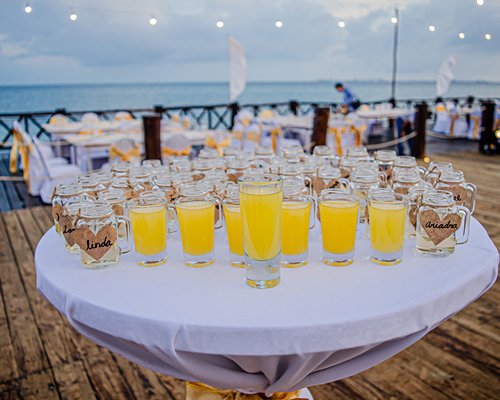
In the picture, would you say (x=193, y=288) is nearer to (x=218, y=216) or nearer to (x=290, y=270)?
(x=290, y=270)

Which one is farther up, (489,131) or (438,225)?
(438,225)

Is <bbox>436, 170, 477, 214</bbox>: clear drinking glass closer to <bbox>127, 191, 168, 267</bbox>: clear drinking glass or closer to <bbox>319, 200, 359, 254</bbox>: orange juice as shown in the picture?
<bbox>319, 200, 359, 254</bbox>: orange juice

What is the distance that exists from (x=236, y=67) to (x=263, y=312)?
681 cm

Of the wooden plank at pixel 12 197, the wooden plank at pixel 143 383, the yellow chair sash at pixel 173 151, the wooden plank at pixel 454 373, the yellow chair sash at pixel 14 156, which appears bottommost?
the wooden plank at pixel 143 383

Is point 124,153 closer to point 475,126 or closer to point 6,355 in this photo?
point 6,355

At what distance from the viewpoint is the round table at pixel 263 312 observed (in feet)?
2.87

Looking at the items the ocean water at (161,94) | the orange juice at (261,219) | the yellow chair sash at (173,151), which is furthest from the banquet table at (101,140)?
the ocean water at (161,94)

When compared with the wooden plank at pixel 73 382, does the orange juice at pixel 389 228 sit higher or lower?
higher

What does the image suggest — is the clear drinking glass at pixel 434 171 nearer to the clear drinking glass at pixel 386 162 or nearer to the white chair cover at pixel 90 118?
the clear drinking glass at pixel 386 162

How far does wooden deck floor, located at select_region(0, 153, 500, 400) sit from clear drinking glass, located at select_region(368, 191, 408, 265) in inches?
41.6

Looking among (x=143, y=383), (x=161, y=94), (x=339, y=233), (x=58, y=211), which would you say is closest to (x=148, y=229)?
(x=58, y=211)

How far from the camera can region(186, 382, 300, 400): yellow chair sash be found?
1.22 m

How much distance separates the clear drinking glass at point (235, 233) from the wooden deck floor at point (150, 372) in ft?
3.60

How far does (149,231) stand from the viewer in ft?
3.75
